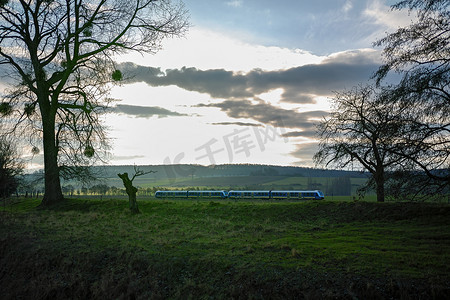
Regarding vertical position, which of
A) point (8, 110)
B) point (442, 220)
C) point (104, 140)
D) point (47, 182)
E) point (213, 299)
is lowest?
point (213, 299)

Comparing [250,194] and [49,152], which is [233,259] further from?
[250,194]

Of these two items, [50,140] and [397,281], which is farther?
[50,140]

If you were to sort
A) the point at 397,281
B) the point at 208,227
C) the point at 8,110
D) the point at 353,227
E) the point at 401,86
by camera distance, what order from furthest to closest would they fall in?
the point at 8,110 < the point at 208,227 < the point at 353,227 < the point at 401,86 < the point at 397,281

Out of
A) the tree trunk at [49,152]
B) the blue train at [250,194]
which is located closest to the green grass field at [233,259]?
the tree trunk at [49,152]

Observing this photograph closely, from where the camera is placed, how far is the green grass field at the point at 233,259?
21.4 ft

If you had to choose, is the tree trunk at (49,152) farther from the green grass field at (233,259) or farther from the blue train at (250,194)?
the blue train at (250,194)

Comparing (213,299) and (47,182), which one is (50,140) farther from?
(213,299)

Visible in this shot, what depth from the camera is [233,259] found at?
26.3 ft

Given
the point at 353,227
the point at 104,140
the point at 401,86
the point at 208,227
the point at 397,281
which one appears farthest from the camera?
the point at 104,140

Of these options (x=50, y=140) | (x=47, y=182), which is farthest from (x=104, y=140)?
(x=47, y=182)

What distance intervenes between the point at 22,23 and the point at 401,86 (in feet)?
72.3

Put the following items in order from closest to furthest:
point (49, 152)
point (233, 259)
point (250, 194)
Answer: point (233, 259) → point (49, 152) → point (250, 194)

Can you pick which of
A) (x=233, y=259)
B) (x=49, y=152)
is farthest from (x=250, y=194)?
(x=233, y=259)

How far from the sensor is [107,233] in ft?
37.2
